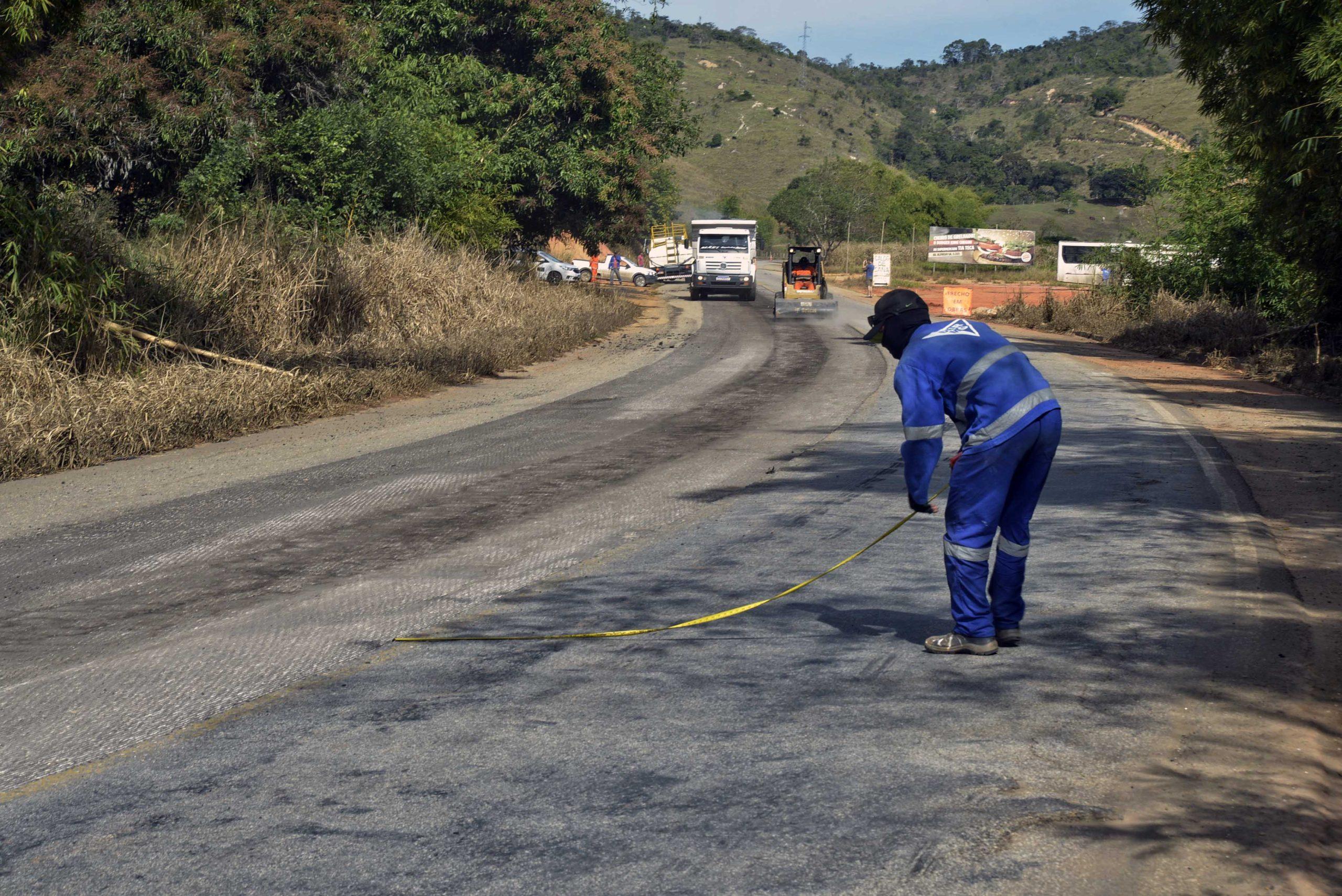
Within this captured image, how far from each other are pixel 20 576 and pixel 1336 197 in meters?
17.4

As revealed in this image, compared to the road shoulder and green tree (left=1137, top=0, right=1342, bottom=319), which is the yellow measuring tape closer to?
the road shoulder

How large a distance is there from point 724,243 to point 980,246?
39358 mm

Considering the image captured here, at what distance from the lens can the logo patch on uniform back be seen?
5.45 meters

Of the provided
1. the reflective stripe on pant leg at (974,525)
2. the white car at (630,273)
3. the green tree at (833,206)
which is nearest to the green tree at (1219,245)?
the reflective stripe on pant leg at (974,525)

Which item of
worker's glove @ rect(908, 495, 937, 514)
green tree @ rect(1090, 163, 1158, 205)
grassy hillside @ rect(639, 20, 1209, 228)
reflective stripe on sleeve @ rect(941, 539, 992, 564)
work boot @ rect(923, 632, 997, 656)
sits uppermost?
grassy hillside @ rect(639, 20, 1209, 228)

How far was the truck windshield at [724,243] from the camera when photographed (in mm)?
46094

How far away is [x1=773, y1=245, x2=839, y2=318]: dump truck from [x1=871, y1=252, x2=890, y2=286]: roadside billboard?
16.4 m

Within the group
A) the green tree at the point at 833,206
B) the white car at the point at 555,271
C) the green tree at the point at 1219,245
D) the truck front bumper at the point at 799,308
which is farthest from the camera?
the green tree at the point at 833,206

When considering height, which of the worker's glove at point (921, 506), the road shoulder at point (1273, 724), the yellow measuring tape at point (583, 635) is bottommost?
the yellow measuring tape at point (583, 635)

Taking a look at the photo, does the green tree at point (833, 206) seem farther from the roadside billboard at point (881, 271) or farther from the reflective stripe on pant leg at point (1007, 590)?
the reflective stripe on pant leg at point (1007, 590)

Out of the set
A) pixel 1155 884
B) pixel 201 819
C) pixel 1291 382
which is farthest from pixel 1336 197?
pixel 201 819

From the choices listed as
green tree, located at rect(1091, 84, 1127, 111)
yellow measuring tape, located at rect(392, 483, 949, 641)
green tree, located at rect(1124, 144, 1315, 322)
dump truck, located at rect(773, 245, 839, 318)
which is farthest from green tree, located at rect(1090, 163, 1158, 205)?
yellow measuring tape, located at rect(392, 483, 949, 641)

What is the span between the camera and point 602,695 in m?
5.12

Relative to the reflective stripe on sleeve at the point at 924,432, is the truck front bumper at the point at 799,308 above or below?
above
